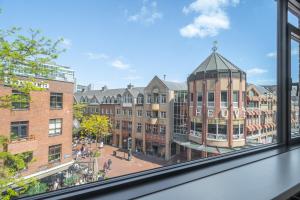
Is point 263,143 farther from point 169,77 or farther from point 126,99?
point 126,99

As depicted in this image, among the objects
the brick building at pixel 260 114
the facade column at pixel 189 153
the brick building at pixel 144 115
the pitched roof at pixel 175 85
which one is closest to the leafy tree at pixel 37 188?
the brick building at pixel 144 115

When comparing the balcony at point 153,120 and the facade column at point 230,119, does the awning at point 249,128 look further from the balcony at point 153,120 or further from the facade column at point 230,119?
the balcony at point 153,120

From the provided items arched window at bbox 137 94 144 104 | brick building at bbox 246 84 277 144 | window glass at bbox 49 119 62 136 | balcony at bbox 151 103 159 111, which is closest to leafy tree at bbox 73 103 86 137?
window glass at bbox 49 119 62 136

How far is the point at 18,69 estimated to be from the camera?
108 cm

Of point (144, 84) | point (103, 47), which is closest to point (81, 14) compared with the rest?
point (103, 47)

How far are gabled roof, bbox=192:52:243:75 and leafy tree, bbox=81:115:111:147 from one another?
954 millimetres

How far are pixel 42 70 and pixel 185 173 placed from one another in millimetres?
1068

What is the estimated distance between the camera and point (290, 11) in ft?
8.40

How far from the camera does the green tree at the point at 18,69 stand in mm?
1007

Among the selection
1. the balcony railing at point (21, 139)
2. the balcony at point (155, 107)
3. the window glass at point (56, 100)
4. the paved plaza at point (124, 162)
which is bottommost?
the paved plaza at point (124, 162)

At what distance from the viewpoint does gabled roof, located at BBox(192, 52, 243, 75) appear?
199cm

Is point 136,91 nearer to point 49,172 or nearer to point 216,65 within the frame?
point 49,172

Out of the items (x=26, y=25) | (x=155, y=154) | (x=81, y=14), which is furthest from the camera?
(x=155, y=154)

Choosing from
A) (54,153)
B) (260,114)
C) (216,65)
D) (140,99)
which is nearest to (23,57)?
(54,153)
